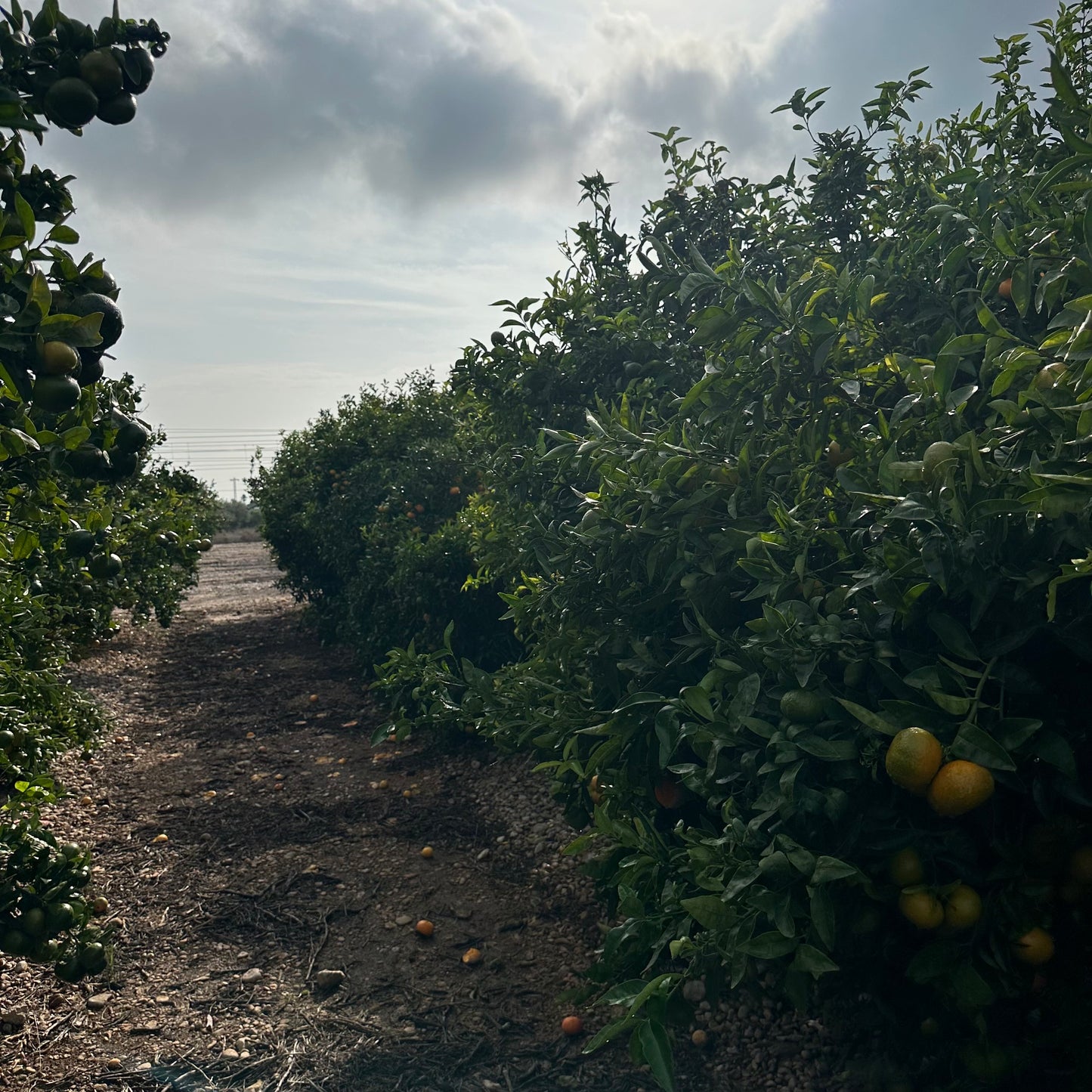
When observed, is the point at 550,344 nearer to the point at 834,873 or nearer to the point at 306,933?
the point at 306,933

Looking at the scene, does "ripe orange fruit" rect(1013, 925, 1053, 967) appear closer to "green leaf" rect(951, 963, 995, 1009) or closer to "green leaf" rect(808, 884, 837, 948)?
"green leaf" rect(951, 963, 995, 1009)

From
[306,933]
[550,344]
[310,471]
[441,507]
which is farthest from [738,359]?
[310,471]

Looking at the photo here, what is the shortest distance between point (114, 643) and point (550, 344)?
771 cm

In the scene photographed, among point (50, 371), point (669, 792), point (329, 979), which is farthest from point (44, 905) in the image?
point (669, 792)

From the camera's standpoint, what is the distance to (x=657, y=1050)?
1779 mm

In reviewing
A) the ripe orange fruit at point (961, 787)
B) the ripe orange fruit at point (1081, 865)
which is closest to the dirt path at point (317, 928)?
the ripe orange fruit at point (1081, 865)

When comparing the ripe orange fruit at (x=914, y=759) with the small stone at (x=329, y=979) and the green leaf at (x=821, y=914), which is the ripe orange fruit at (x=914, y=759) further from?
the small stone at (x=329, y=979)

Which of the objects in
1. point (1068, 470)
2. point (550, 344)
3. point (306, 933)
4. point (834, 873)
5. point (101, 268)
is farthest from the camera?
point (550, 344)

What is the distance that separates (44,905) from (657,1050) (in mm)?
1801

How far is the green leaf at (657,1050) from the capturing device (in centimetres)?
175

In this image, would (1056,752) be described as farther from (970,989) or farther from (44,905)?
(44,905)

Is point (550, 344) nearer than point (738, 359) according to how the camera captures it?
No

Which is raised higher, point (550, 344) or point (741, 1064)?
point (550, 344)

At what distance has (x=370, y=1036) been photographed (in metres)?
3.19
